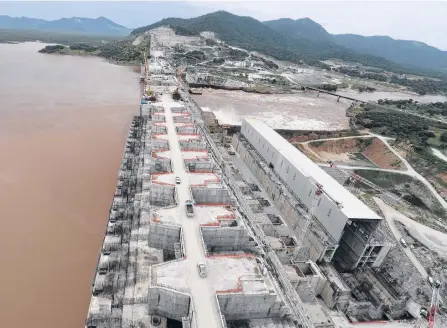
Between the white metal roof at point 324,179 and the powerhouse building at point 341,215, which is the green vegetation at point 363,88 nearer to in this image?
Answer: the white metal roof at point 324,179

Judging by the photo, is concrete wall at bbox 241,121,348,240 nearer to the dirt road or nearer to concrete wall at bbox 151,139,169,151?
the dirt road

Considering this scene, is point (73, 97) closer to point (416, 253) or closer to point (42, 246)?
point (42, 246)

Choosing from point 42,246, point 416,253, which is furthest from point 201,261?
point 416,253

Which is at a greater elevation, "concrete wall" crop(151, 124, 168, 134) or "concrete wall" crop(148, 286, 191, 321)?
"concrete wall" crop(151, 124, 168, 134)

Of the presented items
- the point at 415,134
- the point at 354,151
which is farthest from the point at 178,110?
the point at 415,134

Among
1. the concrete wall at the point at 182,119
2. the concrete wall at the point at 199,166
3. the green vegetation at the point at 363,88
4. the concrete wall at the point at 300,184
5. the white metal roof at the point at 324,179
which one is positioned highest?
the concrete wall at the point at 182,119

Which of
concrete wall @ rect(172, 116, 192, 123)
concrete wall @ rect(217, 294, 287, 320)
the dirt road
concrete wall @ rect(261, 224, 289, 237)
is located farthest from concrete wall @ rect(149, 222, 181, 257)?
concrete wall @ rect(172, 116, 192, 123)

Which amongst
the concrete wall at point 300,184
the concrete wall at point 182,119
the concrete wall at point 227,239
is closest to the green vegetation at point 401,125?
the concrete wall at point 300,184
